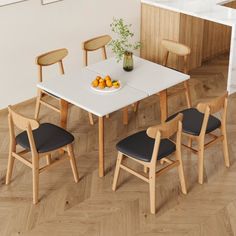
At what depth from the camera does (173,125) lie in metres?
4.36

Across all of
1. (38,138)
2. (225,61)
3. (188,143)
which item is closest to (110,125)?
(188,143)

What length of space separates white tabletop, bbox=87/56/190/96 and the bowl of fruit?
181 millimetres

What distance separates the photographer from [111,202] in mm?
4664

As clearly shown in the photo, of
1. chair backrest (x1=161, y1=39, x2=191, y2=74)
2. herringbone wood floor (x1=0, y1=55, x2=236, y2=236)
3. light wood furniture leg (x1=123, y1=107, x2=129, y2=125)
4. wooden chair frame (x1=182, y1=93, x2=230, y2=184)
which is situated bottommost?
herringbone wood floor (x1=0, y1=55, x2=236, y2=236)

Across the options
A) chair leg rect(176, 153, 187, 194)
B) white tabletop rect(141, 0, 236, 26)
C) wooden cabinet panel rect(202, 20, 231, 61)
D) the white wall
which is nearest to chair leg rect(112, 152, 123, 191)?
chair leg rect(176, 153, 187, 194)

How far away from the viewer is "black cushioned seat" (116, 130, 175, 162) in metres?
4.46

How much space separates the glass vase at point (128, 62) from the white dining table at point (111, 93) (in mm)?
41

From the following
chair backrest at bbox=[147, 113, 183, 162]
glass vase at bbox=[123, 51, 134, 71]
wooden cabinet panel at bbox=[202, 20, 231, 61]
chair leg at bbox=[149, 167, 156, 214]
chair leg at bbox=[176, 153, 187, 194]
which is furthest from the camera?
wooden cabinet panel at bbox=[202, 20, 231, 61]

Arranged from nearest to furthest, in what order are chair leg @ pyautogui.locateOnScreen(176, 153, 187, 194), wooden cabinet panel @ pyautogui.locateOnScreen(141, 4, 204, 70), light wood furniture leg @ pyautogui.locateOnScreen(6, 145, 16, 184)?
chair leg @ pyautogui.locateOnScreen(176, 153, 187, 194) → light wood furniture leg @ pyautogui.locateOnScreen(6, 145, 16, 184) → wooden cabinet panel @ pyautogui.locateOnScreen(141, 4, 204, 70)

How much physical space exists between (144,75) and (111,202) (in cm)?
125

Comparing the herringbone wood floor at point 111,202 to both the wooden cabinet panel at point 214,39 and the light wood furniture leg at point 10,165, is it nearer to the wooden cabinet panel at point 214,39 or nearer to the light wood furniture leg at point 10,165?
the light wood furniture leg at point 10,165

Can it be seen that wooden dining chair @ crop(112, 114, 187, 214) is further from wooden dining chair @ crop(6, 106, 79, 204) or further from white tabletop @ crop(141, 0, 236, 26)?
white tabletop @ crop(141, 0, 236, 26)

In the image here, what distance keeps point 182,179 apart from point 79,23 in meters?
2.44

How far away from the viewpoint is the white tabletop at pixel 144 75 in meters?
5.05
